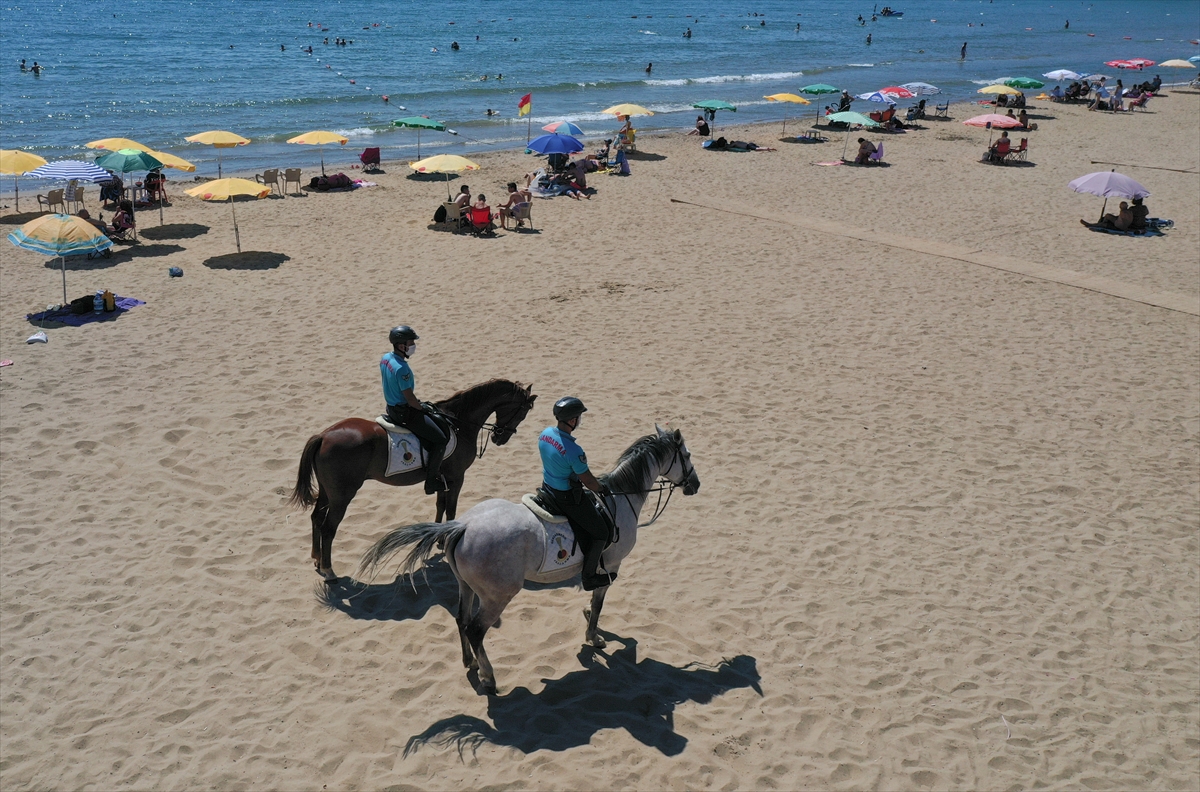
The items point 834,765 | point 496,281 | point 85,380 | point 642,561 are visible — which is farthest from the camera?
point 496,281

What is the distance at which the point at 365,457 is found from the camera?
8734 mm

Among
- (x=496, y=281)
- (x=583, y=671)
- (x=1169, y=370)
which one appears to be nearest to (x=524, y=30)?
(x=496, y=281)

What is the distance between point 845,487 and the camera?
11000 mm

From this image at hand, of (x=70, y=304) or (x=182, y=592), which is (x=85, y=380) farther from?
(x=182, y=592)

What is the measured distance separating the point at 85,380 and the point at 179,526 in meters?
4.75

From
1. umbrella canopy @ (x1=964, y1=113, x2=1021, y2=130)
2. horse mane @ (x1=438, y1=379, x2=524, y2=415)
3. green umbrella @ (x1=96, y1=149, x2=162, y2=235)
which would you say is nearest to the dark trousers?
horse mane @ (x1=438, y1=379, x2=524, y2=415)

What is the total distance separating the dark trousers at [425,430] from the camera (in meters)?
8.86

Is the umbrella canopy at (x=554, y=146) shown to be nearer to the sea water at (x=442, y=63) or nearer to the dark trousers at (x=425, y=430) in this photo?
the sea water at (x=442, y=63)

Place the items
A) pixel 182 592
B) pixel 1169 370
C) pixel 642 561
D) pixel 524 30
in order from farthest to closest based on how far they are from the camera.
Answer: pixel 524 30
pixel 1169 370
pixel 642 561
pixel 182 592

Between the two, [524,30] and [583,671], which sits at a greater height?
[524,30]

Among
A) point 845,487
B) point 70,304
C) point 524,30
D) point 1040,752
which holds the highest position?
point 524,30

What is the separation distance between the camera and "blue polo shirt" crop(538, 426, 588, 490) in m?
7.23

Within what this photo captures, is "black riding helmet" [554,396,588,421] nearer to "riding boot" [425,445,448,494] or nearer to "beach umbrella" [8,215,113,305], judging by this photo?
"riding boot" [425,445,448,494]

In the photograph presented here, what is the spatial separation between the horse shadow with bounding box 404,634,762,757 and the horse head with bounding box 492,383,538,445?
2.32 m
